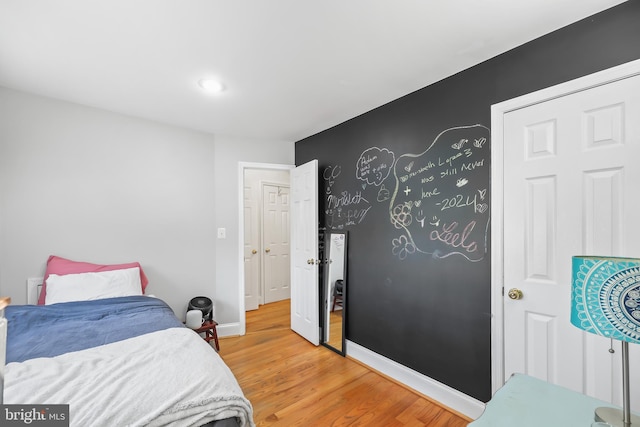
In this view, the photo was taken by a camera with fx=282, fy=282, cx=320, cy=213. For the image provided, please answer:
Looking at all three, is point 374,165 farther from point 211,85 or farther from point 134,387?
point 134,387

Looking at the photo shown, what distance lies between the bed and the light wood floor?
98cm

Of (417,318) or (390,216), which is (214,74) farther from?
(417,318)

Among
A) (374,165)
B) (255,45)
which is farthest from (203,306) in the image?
(255,45)

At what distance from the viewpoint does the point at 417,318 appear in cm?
227

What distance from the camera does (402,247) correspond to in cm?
239

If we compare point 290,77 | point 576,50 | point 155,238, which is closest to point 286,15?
point 290,77

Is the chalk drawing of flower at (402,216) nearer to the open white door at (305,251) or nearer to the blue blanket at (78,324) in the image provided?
the open white door at (305,251)

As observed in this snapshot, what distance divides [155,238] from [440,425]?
2.97 meters

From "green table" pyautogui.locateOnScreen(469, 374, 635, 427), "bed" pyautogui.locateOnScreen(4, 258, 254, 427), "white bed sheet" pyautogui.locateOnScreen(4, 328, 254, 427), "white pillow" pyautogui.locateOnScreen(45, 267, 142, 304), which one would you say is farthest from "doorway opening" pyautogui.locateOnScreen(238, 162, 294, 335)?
"green table" pyautogui.locateOnScreen(469, 374, 635, 427)

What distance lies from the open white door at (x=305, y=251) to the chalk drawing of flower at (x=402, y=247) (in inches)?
38.1

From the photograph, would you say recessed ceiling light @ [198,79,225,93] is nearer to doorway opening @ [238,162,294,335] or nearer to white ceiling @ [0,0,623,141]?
white ceiling @ [0,0,623,141]

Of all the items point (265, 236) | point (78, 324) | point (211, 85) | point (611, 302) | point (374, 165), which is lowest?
point (78, 324)

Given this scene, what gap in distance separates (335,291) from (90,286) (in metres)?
2.19

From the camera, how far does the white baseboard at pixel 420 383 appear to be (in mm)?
1934
